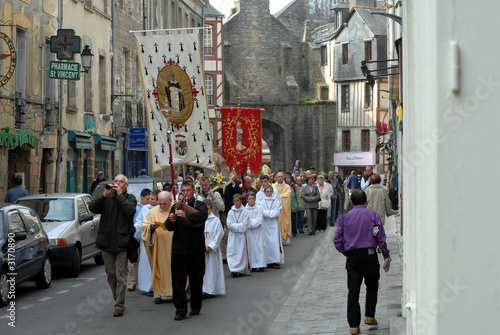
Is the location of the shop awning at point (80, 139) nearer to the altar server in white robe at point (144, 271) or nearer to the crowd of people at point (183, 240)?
the crowd of people at point (183, 240)

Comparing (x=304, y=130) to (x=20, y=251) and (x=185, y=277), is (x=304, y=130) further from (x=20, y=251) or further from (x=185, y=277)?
(x=185, y=277)

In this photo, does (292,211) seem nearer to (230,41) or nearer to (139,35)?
(139,35)

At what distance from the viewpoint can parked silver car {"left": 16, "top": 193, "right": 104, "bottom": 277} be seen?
15.0 m

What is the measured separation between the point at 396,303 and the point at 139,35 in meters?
5.35

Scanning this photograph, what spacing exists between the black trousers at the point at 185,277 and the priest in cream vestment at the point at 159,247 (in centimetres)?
80

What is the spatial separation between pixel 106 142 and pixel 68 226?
684 inches

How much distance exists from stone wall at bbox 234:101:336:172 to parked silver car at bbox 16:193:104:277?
48335mm

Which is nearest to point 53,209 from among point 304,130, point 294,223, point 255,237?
point 255,237

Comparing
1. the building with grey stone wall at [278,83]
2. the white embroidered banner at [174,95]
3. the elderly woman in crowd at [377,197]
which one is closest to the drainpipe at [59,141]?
the elderly woman in crowd at [377,197]

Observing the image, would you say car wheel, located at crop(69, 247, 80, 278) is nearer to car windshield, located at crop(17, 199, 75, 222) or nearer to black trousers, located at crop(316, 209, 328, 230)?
car windshield, located at crop(17, 199, 75, 222)

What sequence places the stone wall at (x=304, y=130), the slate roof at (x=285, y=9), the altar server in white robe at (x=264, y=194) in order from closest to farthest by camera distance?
the altar server in white robe at (x=264, y=194)
the stone wall at (x=304, y=130)
the slate roof at (x=285, y=9)

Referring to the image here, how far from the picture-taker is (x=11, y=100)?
23.4m

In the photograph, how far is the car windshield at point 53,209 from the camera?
1595cm
